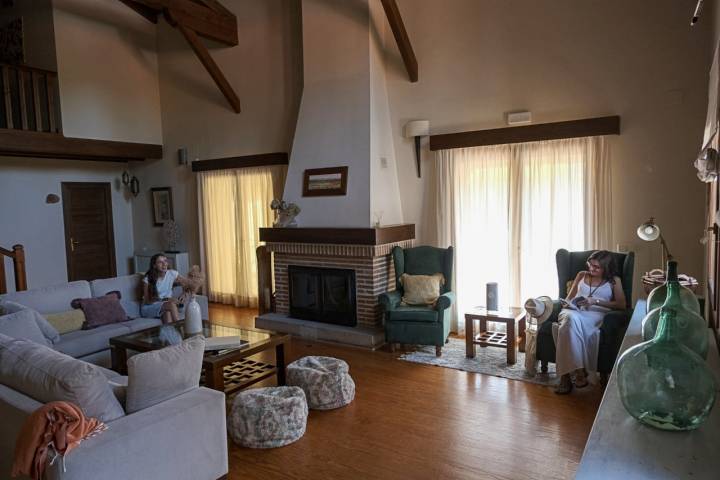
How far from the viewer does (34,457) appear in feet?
6.42

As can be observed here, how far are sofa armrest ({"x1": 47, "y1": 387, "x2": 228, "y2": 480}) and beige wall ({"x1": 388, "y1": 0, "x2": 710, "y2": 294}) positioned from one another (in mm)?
3922

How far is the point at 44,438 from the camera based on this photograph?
1.96 metres

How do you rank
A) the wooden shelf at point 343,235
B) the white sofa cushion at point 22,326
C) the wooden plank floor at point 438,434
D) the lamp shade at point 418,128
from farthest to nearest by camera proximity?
the lamp shade at point 418,128
the wooden shelf at point 343,235
the white sofa cushion at point 22,326
the wooden plank floor at point 438,434

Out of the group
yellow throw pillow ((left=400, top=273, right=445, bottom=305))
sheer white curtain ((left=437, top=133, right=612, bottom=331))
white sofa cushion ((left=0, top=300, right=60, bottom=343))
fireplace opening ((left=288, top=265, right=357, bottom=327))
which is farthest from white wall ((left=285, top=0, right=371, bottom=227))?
white sofa cushion ((left=0, top=300, right=60, bottom=343))

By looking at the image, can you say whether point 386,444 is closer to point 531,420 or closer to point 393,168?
point 531,420

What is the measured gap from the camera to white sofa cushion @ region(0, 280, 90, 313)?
14.0ft

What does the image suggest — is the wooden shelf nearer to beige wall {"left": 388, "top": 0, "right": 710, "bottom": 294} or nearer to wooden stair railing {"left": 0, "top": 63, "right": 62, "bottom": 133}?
beige wall {"left": 388, "top": 0, "right": 710, "bottom": 294}

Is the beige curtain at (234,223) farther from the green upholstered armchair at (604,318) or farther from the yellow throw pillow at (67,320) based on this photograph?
the green upholstered armchair at (604,318)

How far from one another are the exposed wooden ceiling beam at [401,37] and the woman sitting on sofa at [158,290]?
3.39m

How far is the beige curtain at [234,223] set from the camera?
6805mm

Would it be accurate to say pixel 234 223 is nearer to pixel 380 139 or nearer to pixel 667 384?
pixel 380 139

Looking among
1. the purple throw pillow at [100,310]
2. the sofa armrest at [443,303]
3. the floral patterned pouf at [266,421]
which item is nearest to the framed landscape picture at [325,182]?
the sofa armrest at [443,303]

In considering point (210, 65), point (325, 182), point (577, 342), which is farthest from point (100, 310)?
point (577, 342)

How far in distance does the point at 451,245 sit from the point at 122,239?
5.89m
